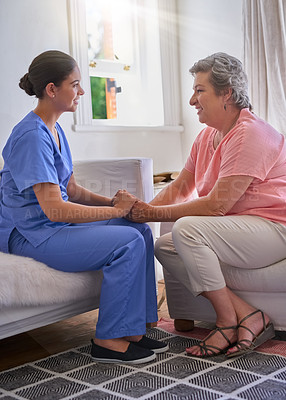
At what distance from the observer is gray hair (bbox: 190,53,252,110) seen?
2.02 m

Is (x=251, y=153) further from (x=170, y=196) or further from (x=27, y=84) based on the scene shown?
(x=27, y=84)

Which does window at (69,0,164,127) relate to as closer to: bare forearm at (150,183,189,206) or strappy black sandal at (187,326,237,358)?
bare forearm at (150,183,189,206)

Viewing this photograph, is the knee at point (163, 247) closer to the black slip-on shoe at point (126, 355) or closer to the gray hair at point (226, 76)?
the black slip-on shoe at point (126, 355)

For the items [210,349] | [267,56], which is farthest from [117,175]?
[267,56]

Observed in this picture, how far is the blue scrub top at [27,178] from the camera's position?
179 cm

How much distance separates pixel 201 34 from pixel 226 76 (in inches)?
81.6

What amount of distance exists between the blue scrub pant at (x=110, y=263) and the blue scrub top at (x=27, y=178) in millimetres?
59

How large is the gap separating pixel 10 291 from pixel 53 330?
0.68 meters

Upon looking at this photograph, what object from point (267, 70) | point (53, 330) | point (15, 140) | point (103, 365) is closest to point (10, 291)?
point (103, 365)

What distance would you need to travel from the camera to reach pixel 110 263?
5.98 feet

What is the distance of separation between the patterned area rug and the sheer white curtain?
73.7 inches

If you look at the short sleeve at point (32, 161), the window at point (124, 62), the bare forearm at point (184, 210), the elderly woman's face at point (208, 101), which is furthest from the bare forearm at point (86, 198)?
the window at point (124, 62)

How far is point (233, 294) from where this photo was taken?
1.93 metres

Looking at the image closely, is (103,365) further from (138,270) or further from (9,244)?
(9,244)
